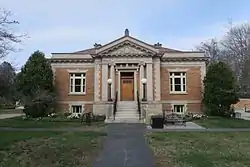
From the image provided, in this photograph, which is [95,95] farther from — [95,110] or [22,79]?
[22,79]

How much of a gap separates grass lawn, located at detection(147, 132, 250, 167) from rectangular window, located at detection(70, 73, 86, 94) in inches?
717

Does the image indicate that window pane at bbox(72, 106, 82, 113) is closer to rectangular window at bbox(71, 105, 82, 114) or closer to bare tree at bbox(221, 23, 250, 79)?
rectangular window at bbox(71, 105, 82, 114)

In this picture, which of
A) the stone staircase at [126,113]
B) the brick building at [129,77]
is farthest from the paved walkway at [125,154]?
the brick building at [129,77]

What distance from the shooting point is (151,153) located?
12.0m

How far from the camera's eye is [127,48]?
32.6 m

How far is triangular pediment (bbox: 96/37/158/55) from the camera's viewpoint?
106 feet

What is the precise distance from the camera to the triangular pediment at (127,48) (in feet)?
106

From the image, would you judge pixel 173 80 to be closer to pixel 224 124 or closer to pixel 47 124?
pixel 224 124

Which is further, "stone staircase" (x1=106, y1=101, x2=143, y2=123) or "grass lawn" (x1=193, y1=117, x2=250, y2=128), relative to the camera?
"stone staircase" (x1=106, y1=101, x2=143, y2=123)

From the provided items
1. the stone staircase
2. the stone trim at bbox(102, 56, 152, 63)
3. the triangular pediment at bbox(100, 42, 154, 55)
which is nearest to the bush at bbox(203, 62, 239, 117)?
the stone trim at bbox(102, 56, 152, 63)

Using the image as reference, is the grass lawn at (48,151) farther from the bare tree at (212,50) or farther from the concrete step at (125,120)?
the bare tree at (212,50)

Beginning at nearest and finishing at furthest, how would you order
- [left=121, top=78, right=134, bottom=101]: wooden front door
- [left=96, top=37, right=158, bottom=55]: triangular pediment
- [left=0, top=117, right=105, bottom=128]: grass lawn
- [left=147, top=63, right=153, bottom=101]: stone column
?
[left=0, top=117, right=105, bottom=128]: grass lawn
[left=147, top=63, right=153, bottom=101]: stone column
[left=96, top=37, right=158, bottom=55]: triangular pediment
[left=121, top=78, right=134, bottom=101]: wooden front door

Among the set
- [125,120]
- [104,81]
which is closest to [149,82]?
[104,81]

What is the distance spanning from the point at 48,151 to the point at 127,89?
21906 mm
